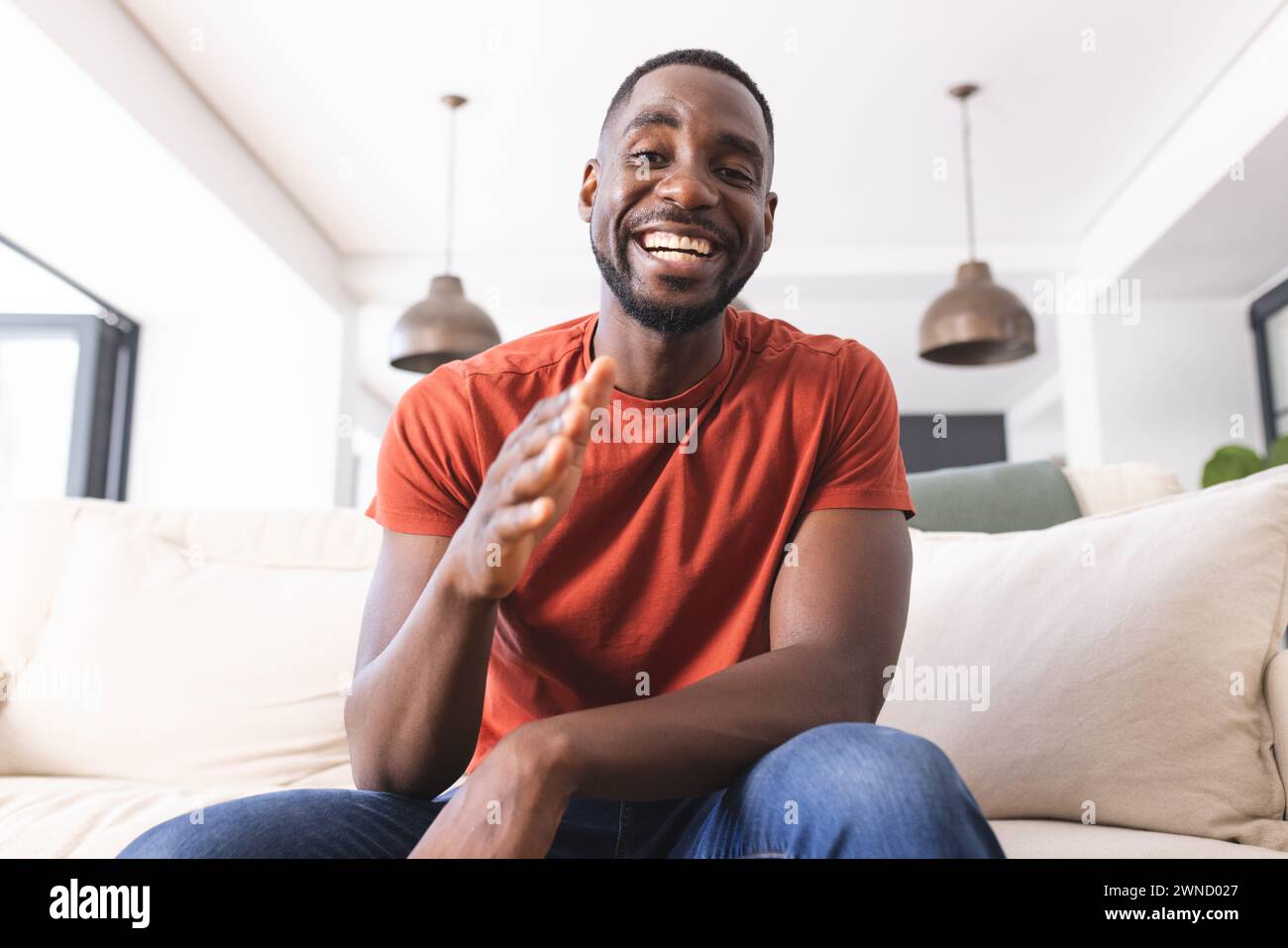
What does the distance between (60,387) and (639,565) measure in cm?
512

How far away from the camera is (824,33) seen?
11.9 feet

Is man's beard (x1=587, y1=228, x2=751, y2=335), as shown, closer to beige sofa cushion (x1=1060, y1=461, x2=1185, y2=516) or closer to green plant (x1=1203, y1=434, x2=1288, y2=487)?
beige sofa cushion (x1=1060, y1=461, x2=1185, y2=516)

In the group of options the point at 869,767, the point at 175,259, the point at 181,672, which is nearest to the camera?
the point at 869,767

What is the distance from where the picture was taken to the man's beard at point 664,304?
3.58 feet

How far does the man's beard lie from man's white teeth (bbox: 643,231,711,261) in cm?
3

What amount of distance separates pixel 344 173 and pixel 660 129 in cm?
398

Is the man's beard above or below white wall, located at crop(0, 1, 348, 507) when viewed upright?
below

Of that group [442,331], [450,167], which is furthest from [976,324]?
[450,167]

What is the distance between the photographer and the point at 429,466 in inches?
40.6

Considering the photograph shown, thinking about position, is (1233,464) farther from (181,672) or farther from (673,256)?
(181,672)

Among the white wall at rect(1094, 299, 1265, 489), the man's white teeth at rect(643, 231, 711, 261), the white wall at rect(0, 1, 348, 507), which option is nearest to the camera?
the man's white teeth at rect(643, 231, 711, 261)

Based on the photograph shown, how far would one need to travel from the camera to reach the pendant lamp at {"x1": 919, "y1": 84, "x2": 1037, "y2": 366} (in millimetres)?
3475

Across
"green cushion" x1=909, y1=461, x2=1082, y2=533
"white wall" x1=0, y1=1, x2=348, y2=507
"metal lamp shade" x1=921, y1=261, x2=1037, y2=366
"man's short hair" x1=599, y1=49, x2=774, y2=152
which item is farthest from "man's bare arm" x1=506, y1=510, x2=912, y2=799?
"white wall" x1=0, y1=1, x2=348, y2=507
